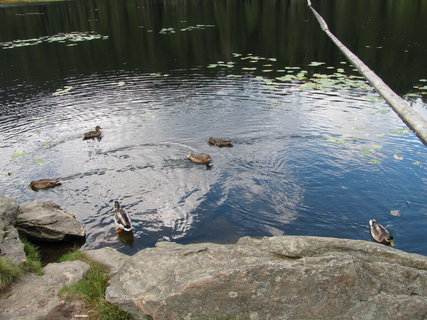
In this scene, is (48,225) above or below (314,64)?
below

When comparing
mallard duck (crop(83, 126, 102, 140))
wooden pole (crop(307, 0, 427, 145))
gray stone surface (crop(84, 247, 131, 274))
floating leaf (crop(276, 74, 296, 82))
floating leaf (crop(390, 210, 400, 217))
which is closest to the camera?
gray stone surface (crop(84, 247, 131, 274))

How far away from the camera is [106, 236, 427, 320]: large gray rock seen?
557 centimetres

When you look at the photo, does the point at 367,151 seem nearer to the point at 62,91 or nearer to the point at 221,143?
the point at 221,143

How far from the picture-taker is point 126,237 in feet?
35.2

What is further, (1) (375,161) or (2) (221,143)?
(2) (221,143)

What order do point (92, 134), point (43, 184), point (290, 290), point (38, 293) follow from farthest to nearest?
point (92, 134) < point (43, 184) < point (38, 293) < point (290, 290)

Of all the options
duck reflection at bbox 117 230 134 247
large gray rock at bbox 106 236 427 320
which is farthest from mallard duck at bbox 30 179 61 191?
large gray rock at bbox 106 236 427 320

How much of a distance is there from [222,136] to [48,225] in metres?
8.58

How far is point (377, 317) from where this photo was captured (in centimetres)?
541

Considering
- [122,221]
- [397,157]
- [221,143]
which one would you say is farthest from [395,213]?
[122,221]

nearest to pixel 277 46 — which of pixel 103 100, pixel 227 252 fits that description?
pixel 103 100

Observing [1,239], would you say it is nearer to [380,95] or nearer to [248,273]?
[248,273]

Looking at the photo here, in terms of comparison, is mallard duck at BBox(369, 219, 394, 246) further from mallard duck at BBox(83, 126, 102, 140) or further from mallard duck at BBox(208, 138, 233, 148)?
mallard duck at BBox(83, 126, 102, 140)

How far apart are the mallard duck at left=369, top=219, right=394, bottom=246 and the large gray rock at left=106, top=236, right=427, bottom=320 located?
114 inches
